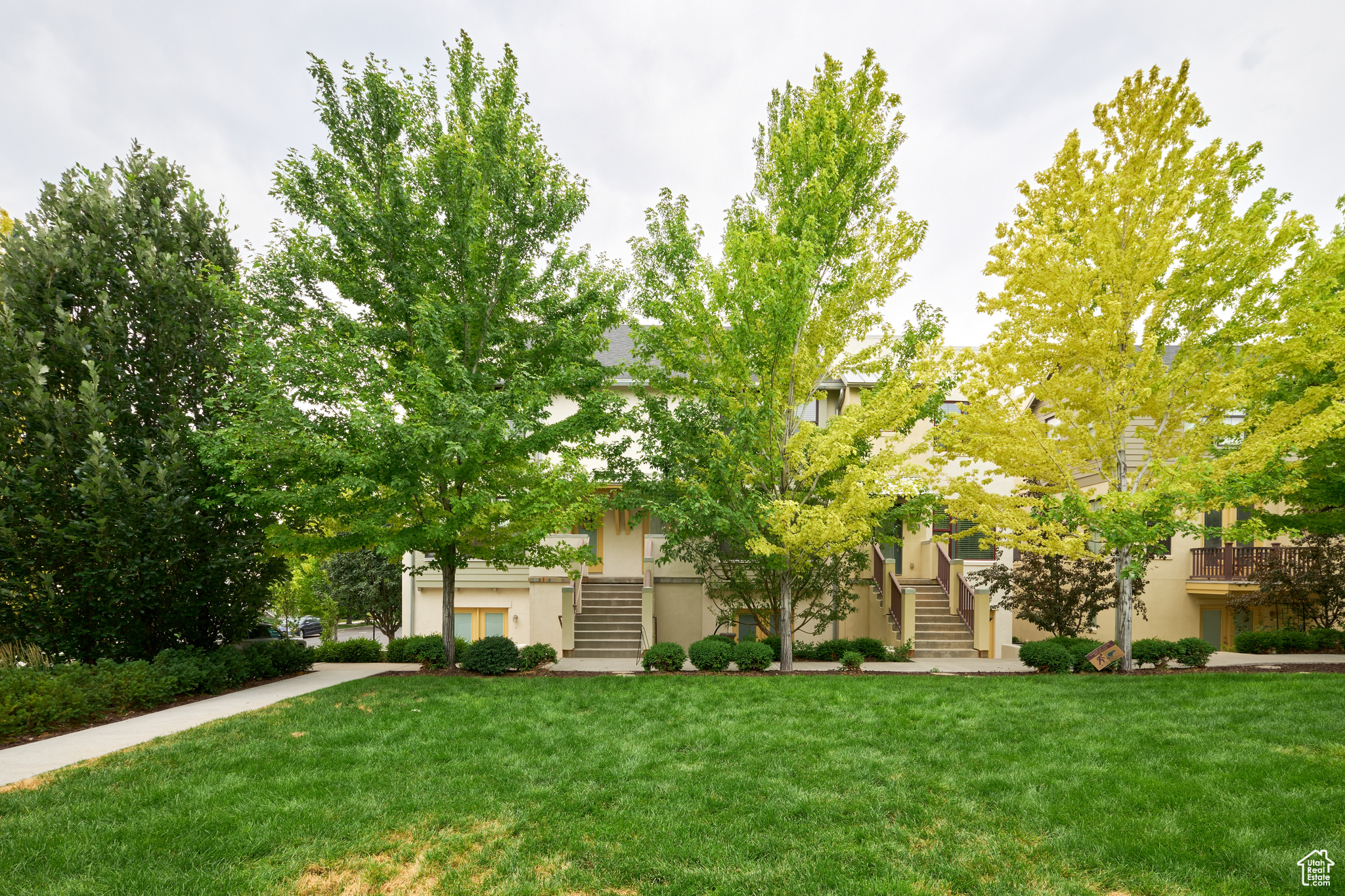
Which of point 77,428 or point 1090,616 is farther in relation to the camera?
point 1090,616

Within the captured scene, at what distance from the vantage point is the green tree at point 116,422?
8.95 meters

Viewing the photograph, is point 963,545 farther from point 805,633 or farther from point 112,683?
point 112,683

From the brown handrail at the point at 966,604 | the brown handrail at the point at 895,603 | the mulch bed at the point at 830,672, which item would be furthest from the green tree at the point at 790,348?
the brown handrail at the point at 966,604

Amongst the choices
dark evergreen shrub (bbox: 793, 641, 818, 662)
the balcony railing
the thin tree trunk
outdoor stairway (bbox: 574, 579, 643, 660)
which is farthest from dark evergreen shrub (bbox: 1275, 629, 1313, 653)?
outdoor stairway (bbox: 574, 579, 643, 660)

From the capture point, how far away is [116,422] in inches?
Answer: 382

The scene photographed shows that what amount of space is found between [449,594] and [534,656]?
215 centimetres

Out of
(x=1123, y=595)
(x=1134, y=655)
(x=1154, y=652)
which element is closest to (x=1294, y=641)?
(x=1154, y=652)

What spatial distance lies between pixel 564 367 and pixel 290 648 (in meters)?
7.81

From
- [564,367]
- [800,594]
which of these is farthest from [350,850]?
[800,594]

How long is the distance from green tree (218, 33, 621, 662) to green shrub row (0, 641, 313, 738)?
7.34ft

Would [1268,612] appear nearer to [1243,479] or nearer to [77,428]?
[1243,479]

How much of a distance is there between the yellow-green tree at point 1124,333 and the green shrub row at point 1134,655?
912mm

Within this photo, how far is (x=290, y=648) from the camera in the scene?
40.4 ft

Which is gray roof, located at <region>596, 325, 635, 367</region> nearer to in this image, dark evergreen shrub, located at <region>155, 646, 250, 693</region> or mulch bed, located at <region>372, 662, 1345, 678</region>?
mulch bed, located at <region>372, 662, 1345, 678</region>
